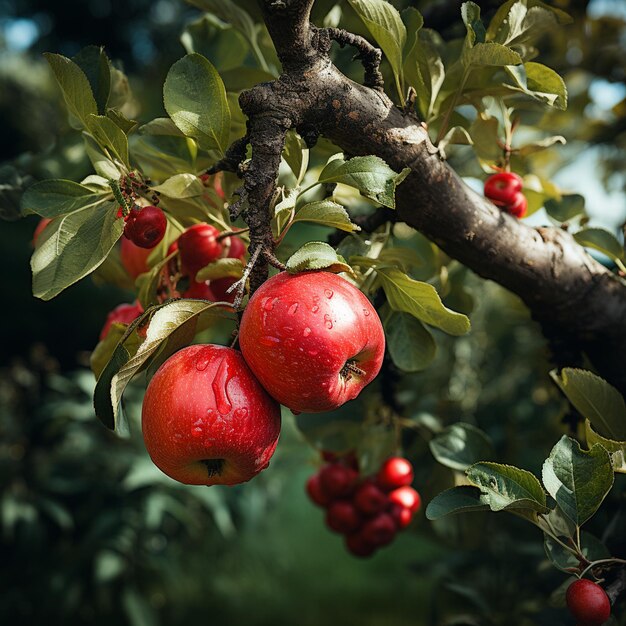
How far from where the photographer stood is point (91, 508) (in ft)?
6.95

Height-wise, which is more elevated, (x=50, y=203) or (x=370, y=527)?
(x=50, y=203)

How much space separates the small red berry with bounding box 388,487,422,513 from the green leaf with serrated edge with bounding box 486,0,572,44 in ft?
2.31

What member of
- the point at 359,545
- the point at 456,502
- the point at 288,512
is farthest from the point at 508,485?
the point at 288,512

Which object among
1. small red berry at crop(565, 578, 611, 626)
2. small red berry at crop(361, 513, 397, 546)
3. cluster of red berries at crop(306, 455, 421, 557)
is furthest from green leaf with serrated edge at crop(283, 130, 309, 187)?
small red berry at crop(361, 513, 397, 546)

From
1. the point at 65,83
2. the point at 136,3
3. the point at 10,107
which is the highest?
the point at 65,83

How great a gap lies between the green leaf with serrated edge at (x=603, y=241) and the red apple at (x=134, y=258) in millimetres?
577

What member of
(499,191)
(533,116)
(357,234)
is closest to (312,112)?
(357,234)

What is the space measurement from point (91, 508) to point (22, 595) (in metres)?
0.32

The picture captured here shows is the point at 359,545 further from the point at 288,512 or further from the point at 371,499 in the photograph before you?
the point at 288,512

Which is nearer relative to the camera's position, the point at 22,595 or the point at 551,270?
the point at 551,270

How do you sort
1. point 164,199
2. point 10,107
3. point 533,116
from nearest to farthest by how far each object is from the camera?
point 164,199 < point 533,116 < point 10,107

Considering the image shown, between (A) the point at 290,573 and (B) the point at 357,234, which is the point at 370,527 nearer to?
(B) the point at 357,234

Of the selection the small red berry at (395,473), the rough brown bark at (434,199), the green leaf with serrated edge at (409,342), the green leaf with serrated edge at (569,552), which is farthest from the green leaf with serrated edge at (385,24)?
the small red berry at (395,473)

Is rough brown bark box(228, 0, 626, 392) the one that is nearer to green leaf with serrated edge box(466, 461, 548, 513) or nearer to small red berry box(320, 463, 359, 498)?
green leaf with serrated edge box(466, 461, 548, 513)
